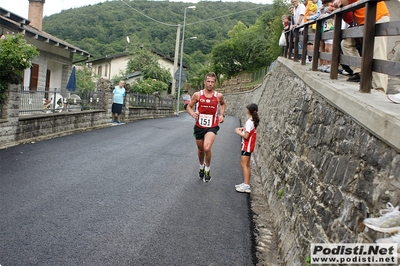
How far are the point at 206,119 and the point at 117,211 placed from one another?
2981mm

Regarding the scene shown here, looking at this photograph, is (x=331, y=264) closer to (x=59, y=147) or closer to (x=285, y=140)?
(x=285, y=140)

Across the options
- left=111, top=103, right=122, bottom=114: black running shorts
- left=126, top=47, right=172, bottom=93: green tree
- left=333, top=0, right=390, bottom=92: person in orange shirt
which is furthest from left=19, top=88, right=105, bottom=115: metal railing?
left=126, top=47, right=172, bottom=93: green tree

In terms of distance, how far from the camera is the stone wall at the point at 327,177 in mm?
2756

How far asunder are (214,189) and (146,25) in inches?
2283

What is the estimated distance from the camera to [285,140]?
679 cm

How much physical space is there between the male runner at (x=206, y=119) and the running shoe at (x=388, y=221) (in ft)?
16.8

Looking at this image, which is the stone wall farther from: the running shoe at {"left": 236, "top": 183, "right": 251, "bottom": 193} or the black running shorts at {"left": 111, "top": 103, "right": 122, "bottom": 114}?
A: the black running shorts at {"left": 111, "top": 103, "right": 122, "bottom": 114}

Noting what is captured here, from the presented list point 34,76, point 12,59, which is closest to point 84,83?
point 34,76

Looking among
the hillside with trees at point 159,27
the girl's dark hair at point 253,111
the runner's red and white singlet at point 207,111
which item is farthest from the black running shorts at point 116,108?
the hillside with trees at point 159,27

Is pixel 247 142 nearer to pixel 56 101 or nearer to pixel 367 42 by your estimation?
pixel 367 42

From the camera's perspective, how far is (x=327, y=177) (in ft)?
12.4

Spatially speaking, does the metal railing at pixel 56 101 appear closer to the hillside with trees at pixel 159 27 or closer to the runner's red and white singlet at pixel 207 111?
the runner's red and white singlet at pixel 207 111

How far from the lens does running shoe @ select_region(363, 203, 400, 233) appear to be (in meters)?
2.38

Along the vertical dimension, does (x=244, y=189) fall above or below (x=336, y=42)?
below
